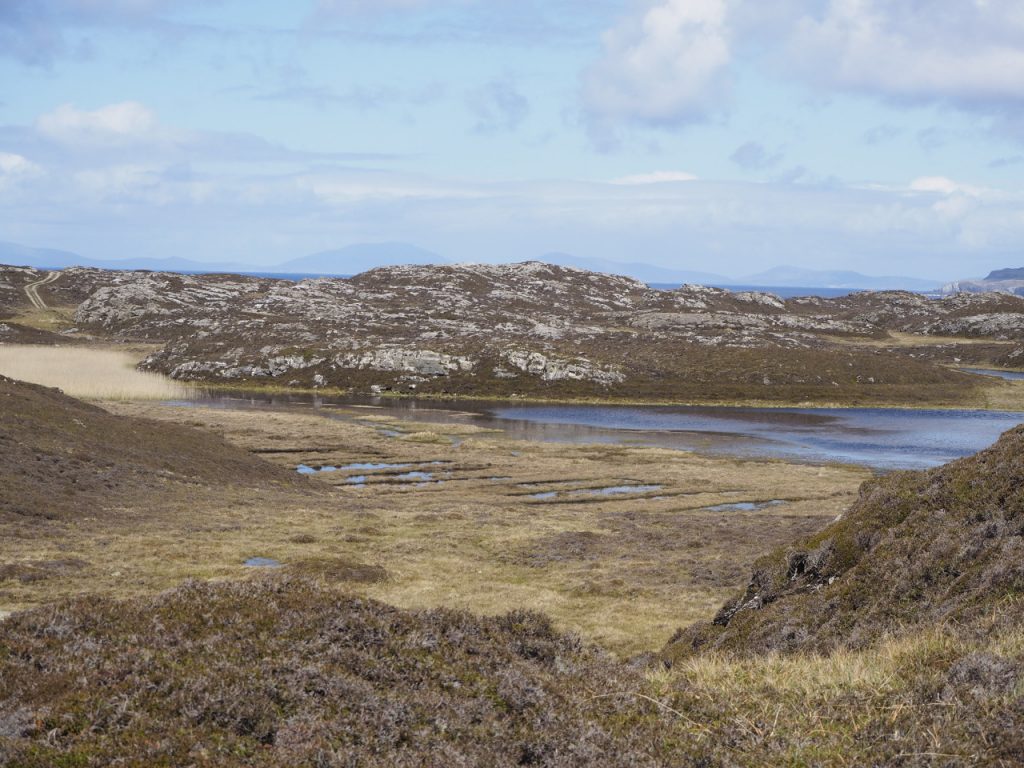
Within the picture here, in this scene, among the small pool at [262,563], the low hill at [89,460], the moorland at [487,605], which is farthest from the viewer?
the low hill at [89,460]

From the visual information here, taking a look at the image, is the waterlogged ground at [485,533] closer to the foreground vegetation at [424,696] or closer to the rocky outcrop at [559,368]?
the foreground vegetation at [424,696]

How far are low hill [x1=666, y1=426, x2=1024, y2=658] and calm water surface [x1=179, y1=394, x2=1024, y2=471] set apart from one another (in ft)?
215

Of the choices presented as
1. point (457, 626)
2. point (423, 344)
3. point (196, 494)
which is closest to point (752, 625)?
point (457, 626)

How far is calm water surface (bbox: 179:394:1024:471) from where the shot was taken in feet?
301

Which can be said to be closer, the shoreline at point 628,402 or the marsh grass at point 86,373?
the marsh grass at point 86,373

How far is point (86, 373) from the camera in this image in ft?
438

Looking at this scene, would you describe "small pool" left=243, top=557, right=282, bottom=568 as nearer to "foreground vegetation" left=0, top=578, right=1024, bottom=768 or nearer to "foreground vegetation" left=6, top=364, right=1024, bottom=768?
"foreground vegetation" left=6, top=364, right=1024, bottom=768

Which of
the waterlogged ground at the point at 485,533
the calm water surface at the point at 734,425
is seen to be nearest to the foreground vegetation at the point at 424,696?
the waterlogged ground at the point at 485,533

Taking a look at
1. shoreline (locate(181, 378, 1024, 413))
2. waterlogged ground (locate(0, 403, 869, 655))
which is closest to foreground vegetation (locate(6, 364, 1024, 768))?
waterlogged ground (locate(0, 403, 869, 655))

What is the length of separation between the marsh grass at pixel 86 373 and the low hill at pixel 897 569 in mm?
116282

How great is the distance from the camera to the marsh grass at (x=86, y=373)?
12081 cm

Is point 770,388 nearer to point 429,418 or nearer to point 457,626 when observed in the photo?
point 429,418

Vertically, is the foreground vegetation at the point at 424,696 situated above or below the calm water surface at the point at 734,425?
above

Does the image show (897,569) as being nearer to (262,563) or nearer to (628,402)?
(262,563)
